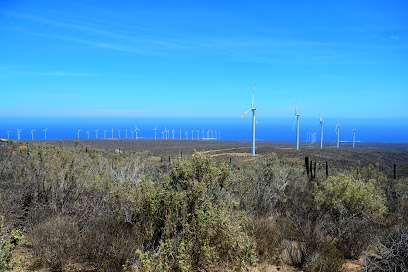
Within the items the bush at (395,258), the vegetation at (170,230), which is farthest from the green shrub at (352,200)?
the bush at (395,258)

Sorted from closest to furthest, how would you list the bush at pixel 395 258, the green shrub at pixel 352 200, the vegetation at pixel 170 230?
the bush at pixel 395 258 → the vegetation at pixel 170 230 → the green shrub at pixel 352 200

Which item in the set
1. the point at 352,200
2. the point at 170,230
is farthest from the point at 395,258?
the point at 352,200

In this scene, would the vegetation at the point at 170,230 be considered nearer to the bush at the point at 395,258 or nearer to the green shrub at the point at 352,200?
the bush at the point at 395,258

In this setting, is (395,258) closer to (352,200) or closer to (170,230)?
(170,230)

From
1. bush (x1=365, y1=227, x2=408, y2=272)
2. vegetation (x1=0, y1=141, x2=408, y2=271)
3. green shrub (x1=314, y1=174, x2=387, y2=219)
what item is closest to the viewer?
bush (x1=365, y1=227, x2=408, y2=272)

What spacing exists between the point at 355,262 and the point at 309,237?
3.74 feet

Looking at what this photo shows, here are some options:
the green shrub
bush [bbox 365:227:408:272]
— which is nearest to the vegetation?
bush [bbox 365:227:408:272]

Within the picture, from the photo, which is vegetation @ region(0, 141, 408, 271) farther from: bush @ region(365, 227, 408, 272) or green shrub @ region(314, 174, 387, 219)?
green shrub @ region(314, 174, 387, 219)

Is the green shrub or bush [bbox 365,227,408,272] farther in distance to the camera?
the green shrub

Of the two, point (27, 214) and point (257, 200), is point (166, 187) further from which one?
point (257, 200)

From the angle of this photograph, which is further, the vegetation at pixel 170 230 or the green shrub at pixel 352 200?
the green shrub at pixel 352 200

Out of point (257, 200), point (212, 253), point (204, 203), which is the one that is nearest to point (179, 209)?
point (204, 203)

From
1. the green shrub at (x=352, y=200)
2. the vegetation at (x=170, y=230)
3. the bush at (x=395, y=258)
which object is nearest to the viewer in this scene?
the bush at (x=395, y=258)

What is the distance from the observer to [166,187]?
19.9 ft
